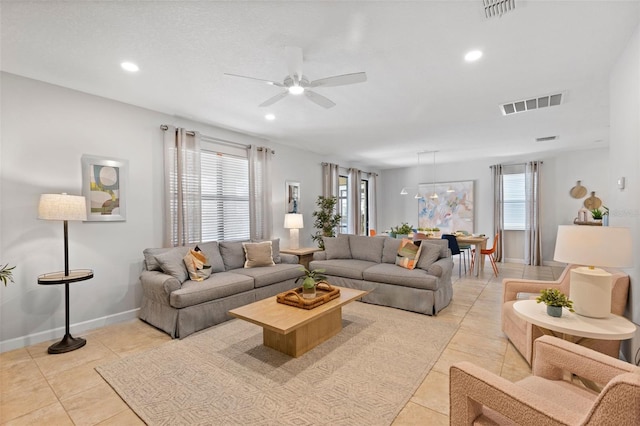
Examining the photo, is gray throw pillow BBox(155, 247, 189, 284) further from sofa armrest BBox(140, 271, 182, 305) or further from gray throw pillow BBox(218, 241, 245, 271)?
gray throw pillow BBox(218, 241, 245, 271)

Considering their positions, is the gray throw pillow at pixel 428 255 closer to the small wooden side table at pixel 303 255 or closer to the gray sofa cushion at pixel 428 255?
the gray sofa cushion at pixel 428 255

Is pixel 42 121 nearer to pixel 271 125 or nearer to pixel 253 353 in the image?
pixel 271 125

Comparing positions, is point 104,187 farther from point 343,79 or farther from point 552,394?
point 552,394

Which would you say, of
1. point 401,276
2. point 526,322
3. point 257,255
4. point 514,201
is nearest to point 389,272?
point 401,276

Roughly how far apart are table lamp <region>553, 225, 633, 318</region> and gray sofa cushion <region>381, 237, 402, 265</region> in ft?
8.58

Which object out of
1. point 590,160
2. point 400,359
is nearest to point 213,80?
point 400,359

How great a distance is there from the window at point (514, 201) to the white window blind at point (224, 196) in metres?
6.57

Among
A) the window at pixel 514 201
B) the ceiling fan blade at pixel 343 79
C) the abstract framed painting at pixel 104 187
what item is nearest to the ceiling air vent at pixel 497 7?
the ceiling fan blade at pixel 343 79

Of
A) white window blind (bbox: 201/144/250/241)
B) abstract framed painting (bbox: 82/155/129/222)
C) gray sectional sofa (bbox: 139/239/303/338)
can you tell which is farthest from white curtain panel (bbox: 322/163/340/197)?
abstract framed painting (bbox: 82/155/129/222)

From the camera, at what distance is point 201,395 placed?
2074 millimetres

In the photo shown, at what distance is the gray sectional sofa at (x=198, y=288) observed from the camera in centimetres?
307

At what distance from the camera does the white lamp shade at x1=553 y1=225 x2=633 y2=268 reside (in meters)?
1.72

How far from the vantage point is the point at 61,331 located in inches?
123

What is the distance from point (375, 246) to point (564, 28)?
11.3 ft
